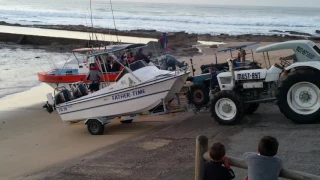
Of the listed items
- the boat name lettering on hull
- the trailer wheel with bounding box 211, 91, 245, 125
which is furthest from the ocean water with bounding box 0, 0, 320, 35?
the trailer wheel with bounding box 211, 91, 245, 125

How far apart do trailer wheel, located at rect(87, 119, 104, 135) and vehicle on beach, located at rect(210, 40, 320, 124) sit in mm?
3347

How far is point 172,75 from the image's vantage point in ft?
37.5

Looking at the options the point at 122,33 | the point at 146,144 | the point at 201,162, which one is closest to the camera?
the point at 201,162

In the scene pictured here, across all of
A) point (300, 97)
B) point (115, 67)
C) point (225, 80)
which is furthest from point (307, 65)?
point (115, 67)

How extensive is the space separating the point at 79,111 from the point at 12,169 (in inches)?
115

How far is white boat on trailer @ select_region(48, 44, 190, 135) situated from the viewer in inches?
448

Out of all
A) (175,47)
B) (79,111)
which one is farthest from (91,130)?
(175,47)

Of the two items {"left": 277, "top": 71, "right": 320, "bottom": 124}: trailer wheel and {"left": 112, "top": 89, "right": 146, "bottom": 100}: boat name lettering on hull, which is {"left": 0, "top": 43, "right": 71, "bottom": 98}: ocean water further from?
{"left": 277, "top": 71, "right": 320, "bottom": 124}: trailer wheel

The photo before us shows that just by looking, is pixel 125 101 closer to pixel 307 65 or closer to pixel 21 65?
pixel 307 65

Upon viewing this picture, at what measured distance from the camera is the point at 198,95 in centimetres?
1273

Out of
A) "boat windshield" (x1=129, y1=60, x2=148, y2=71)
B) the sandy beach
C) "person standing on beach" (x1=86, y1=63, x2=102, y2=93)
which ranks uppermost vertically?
"boat windshield" (x1=129, y1=60, x2=148, y2=71)

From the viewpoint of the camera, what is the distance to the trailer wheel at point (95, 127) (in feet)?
39.4

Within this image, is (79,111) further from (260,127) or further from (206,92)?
(260,127)

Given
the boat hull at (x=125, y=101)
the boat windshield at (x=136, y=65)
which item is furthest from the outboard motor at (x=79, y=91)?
the boat windshield at (x=136, y=65)
